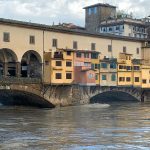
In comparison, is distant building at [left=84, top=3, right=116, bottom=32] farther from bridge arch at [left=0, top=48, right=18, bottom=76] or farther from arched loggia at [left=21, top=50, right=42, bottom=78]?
bridge arch at [left=0, top=48, right=18, bottom=76]

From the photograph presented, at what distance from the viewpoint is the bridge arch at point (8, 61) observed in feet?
221

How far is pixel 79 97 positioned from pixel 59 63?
21.6ft

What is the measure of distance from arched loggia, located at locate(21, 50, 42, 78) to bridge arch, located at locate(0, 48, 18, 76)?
2.56 m

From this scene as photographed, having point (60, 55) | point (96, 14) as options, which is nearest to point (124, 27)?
point (96, 14)

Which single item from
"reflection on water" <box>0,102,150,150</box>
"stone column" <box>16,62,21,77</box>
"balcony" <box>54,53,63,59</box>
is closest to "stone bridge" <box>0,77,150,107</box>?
"stone column" <box>16,62,21,77</box>

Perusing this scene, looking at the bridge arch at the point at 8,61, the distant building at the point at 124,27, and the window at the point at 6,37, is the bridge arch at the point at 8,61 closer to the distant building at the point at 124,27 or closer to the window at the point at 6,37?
the window at the point at 6,37

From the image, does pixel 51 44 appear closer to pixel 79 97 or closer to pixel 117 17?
pixel 79 97

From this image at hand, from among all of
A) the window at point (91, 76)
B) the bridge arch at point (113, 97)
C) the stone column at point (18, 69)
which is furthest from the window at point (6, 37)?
the bridge arch at point (113, 97)

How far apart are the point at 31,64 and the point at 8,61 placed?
481cm

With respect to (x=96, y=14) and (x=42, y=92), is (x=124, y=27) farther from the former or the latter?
(x=42, y=92)

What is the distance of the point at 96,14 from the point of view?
11631 centimetres

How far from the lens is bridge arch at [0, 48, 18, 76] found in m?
67.5

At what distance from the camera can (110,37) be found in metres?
83.1

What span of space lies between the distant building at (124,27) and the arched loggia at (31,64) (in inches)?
1698
